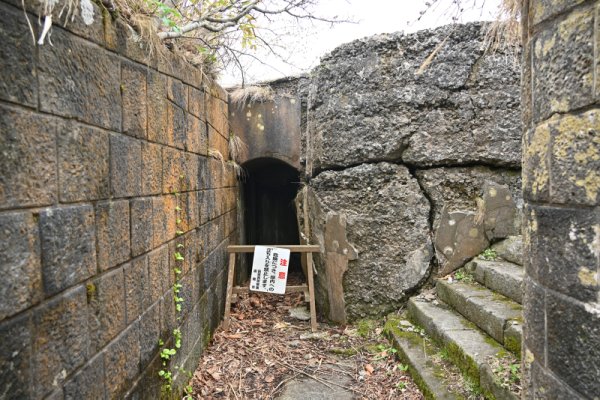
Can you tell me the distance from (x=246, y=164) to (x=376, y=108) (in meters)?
2.10

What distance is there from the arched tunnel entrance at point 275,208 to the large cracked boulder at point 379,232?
9.41 ft

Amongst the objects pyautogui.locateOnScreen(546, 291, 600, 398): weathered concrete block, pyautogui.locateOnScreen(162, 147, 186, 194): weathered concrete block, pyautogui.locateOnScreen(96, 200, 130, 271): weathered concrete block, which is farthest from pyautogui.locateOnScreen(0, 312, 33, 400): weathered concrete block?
pyautogui.locateOnScreen(546, 291, 600, 398): weathered concrete block

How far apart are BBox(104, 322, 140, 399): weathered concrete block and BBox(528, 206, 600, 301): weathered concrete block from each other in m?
1.71

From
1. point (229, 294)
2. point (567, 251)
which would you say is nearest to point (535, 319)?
point (567, 251)

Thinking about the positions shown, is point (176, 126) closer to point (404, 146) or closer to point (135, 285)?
point (135, 285)

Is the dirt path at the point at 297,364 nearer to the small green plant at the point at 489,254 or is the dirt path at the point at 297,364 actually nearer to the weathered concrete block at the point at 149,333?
the weathered concrete block at the point at 149,333

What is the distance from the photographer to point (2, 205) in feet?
3.54

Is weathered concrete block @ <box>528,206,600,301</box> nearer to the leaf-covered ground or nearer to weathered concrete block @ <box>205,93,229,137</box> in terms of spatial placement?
the leaf-covered ground

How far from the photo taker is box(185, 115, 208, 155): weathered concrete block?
3.00 m

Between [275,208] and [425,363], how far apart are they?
5091mm

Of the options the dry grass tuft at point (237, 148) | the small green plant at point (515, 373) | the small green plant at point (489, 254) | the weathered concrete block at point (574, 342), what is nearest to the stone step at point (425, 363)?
the small green plant at point (515, 373)

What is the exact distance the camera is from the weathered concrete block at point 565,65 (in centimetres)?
102

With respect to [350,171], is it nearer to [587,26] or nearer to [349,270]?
[349,270]

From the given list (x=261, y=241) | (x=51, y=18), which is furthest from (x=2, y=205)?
(x=261, y=241)
